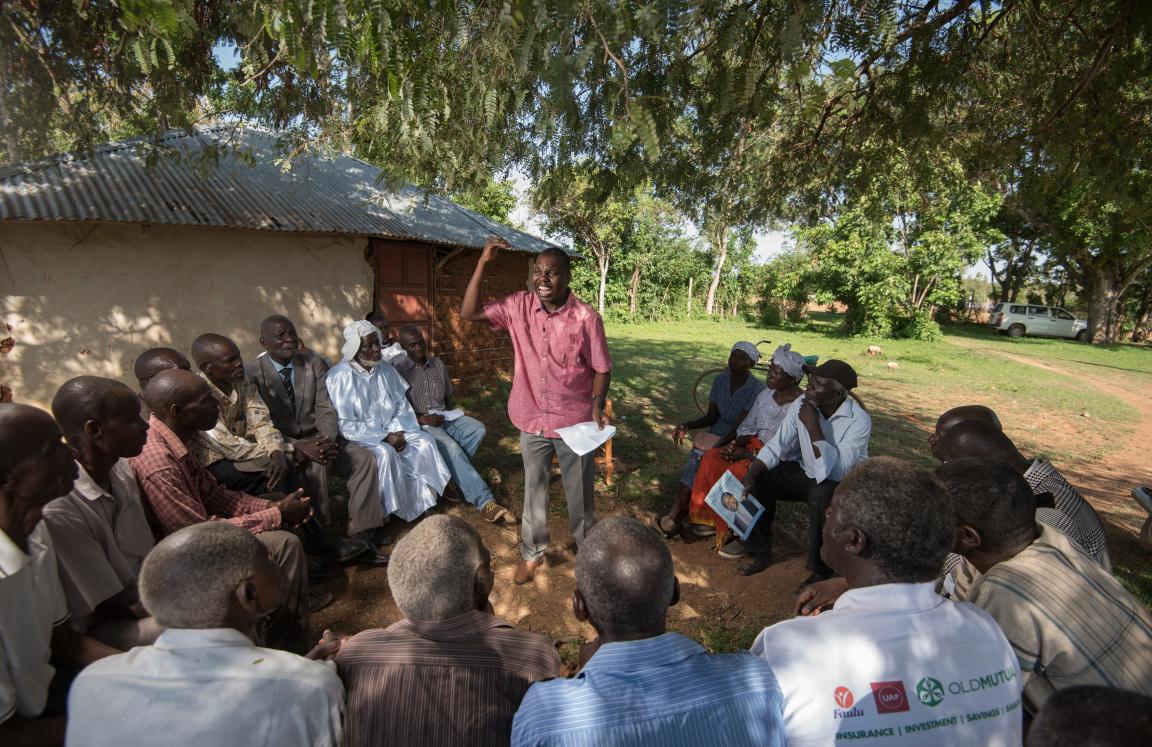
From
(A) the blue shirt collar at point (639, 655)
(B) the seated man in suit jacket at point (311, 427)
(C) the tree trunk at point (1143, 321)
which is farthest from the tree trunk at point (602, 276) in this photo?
(C) the tree trunk at point (1143, 321)

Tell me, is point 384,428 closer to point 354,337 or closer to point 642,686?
point 354,337

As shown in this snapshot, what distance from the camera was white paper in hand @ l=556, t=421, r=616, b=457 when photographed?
348cm

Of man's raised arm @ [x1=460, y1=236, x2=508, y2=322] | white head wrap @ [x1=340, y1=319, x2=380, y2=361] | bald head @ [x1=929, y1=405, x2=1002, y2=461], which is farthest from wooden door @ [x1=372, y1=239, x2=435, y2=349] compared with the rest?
bald head @ [x1=929, y1=405, x2=1002, y2=461]

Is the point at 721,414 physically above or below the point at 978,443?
below

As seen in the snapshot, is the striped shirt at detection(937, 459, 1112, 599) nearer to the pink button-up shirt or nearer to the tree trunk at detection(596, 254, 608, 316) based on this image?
the pink button-up shirt

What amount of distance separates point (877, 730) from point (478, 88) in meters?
3.42

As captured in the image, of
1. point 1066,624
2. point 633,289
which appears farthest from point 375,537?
point 633,289

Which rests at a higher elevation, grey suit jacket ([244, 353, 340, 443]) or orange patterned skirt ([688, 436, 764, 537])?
grey suit jacket ([244, 353, 340, 443])

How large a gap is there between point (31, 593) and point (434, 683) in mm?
1192

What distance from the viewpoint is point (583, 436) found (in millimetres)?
3557

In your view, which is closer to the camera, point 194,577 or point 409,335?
point 194,577

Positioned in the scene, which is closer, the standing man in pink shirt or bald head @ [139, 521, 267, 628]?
bald head @ [139, 521, 267, 628]

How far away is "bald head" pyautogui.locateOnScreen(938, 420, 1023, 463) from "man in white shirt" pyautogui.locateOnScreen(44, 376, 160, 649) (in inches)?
134

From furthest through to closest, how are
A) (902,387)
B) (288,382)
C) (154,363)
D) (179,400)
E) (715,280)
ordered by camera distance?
(715,280) < (902,387) < (288,382) < (154,363) < (179,400)
